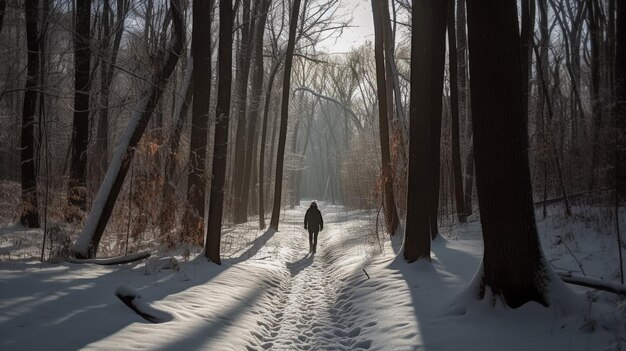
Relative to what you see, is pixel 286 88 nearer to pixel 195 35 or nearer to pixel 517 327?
pixel 195 35

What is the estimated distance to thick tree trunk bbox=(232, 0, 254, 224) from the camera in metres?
18.6

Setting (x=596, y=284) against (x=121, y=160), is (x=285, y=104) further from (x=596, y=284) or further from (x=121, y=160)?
(x=596, y=284)

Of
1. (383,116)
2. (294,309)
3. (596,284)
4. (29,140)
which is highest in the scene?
(383,116)

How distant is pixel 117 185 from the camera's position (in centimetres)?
895

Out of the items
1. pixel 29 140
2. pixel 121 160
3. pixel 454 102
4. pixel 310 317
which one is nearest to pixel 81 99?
pixel 29 140

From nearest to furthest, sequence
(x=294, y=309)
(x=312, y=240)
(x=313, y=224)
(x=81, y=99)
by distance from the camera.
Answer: (x=294, y=309)
(x=81, y=99)
(x=313, y=224)
(x=312, y=240)

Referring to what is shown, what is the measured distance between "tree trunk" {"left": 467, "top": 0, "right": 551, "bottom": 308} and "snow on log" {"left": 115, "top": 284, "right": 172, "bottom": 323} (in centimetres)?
395

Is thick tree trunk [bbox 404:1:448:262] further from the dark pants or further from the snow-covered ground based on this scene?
the dark pants

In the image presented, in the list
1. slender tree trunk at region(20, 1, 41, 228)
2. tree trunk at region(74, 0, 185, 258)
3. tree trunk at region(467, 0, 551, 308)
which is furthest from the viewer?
slender tree trunk at region(20, 1, 41, 228)

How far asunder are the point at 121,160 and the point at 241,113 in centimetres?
1108

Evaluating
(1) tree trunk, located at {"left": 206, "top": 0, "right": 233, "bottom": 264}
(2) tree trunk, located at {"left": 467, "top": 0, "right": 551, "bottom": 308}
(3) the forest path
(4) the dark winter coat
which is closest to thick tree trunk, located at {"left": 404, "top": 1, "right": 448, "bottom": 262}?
(3) the forest path

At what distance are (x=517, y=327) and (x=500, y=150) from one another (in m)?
1.98

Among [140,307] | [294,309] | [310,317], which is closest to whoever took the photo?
[140,307]

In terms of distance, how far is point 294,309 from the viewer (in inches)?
258
